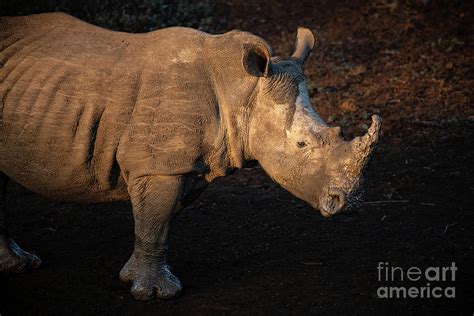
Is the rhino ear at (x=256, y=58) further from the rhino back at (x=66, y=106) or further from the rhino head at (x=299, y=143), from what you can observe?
the rhino back at (x=66, y=106)

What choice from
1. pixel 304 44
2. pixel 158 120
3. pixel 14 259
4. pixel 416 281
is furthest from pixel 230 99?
pixel 14 259

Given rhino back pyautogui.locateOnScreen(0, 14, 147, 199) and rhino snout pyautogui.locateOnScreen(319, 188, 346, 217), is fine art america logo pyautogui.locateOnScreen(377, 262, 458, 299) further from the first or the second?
rhino back pyautogui.locateOnScreen(0, 14, 147, 199)

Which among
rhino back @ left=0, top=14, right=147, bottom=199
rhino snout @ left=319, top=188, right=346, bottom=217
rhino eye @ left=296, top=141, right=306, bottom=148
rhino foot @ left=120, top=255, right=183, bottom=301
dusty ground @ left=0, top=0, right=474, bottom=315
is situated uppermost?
rhino back @ left=0, top=14, right=147, bottom=199

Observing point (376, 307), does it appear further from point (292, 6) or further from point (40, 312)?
point (292, 6)

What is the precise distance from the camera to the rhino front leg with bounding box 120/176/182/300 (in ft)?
16.3

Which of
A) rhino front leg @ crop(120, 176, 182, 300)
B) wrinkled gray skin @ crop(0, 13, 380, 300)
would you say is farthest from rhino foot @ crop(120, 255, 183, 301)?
wrinkled gray skin @ crop(0, 13, 380, 300)

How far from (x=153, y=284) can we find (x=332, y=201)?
147cm

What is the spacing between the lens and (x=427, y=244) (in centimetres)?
616

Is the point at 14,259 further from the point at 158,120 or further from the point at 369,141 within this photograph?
the point at 369,141

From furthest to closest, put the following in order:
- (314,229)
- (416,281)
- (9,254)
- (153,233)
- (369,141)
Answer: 1. (314,229)
2. (9,254)
3. (416,281)
4. (153,233)
5. (369,141)

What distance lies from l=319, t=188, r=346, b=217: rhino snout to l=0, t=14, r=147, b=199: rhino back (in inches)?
55.1

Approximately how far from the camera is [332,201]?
4691 mm

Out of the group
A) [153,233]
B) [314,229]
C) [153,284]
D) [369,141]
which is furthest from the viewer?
[314,229]

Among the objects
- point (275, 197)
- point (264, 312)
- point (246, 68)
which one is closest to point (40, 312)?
point (264, 312)
